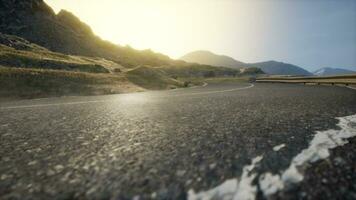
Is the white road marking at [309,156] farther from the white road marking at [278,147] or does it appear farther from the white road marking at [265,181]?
the white road marking at [278,147]

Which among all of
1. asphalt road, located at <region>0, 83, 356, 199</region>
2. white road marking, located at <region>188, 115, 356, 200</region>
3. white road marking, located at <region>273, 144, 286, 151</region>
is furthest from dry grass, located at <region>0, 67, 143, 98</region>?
white road marking, located at <region>188, 115, 356, 200</region>

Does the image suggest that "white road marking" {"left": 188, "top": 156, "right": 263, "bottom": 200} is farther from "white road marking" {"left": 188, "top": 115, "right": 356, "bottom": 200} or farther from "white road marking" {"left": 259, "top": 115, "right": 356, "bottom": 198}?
"white road marking" {"left": 259, "top": 115, "right": 356, "bottom": 198}

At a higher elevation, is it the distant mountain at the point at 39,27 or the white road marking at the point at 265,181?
the distant mountain at the point at 39,27

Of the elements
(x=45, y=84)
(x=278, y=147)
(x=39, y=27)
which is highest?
(x=39, y=27)

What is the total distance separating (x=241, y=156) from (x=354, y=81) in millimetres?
20706

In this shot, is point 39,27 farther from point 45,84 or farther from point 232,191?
point 232,191

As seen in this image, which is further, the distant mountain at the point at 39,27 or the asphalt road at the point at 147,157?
the distant mountain at the point at 39,27

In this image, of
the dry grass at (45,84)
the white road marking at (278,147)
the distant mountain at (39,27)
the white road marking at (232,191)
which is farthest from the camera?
the distant mountain at (39,27)

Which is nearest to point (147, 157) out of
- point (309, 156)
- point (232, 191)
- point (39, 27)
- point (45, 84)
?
point (232, 191)

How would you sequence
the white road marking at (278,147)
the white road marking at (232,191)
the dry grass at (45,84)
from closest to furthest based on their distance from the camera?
the white road marking at (232,191) < the white road marking at (278,147) < the dry grass at (45,84)

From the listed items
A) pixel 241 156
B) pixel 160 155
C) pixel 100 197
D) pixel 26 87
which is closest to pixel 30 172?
pixel 100 197

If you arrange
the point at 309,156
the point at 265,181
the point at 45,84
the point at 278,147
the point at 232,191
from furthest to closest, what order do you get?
1. the point at 45,84
2. the point at 278,147
3. the point at 309,156
4. the point at 265,181
5. the point at 232,191

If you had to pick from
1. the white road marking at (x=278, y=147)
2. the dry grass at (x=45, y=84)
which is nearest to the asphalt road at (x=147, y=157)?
the white road marking at (x=278, y=147)

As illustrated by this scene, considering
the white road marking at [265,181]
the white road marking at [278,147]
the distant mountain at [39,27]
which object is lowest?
the white road marking at [278,147]
